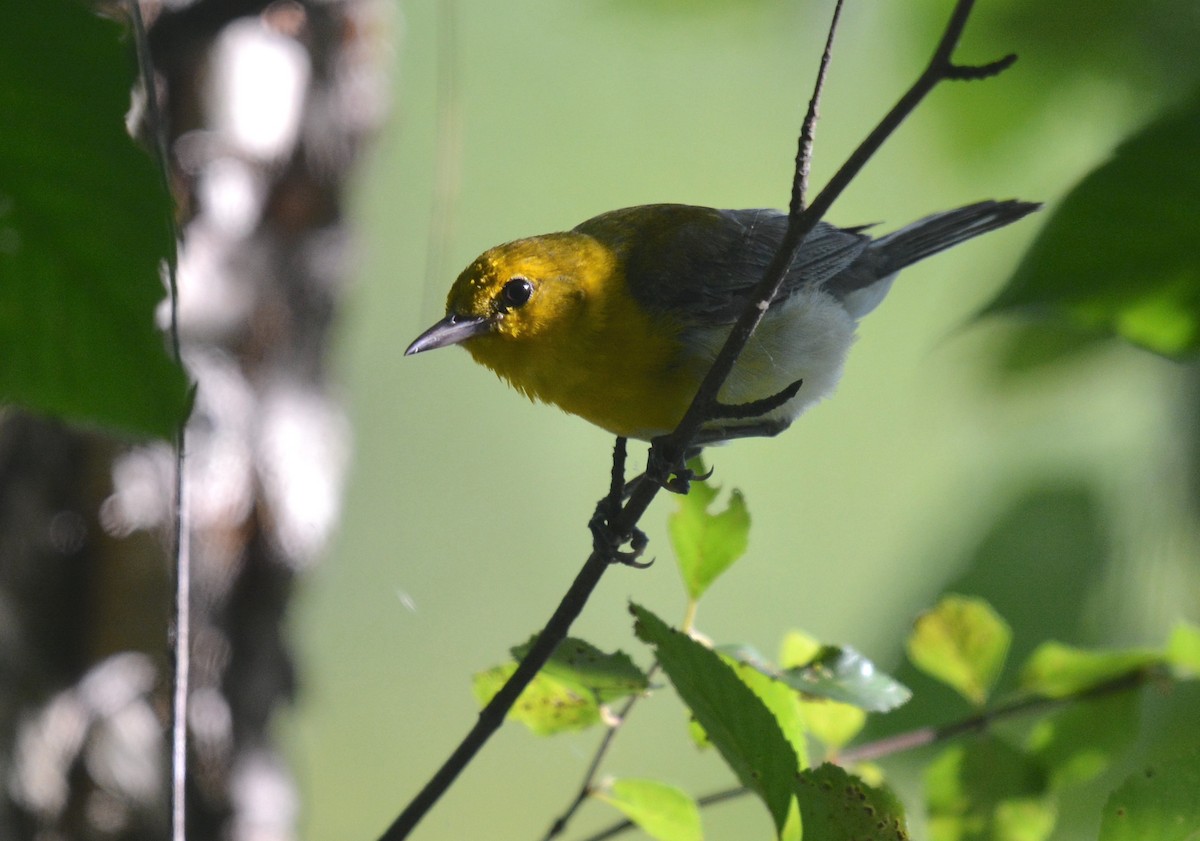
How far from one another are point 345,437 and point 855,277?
1148mm

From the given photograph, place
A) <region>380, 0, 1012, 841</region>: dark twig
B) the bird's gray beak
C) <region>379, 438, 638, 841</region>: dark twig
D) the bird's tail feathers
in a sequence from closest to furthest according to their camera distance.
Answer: <region>380, 0, 1012, 841</region>: dark twig, <region>379, 438, 638, 841</region>: dark twig, the bird's gray beak, the bird's tail feathers

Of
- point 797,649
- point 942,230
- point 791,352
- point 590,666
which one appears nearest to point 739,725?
point 590,666

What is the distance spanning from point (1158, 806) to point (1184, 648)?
433mm

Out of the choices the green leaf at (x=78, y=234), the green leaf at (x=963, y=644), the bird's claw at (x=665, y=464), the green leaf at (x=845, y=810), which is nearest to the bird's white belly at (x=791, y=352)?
the bird's claw at (x=665, y=464)

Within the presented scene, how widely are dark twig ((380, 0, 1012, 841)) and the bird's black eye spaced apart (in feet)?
1.60

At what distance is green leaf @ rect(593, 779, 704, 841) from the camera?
32.2 inches

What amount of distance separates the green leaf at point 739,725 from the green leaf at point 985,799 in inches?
17.0

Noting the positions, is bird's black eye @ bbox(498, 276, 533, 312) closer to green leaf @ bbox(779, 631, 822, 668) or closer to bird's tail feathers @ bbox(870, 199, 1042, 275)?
green leaf @ bbox(779, 631, 822, 668)

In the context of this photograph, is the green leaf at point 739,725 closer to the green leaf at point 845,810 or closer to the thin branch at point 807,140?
the green leaf at point 845,810

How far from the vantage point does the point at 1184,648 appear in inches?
38.2

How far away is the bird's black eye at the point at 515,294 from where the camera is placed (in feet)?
4.30

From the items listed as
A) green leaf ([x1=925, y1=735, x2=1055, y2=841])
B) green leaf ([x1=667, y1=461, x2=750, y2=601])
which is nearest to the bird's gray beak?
green leaf ([x1=667, y1=461, x2=750, y2=601])

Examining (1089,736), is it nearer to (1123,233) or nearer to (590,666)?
(590,666)

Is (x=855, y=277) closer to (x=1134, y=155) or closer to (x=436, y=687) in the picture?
(x=1134, y=155)
